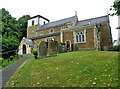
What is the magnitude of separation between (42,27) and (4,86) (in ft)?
164

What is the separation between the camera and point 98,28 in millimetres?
41250

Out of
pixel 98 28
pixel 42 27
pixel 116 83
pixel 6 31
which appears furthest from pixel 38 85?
pixel 42 27

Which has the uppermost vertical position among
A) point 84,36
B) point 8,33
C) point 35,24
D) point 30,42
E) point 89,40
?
point 35,24

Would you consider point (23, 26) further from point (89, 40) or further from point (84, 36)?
point (89, 40)

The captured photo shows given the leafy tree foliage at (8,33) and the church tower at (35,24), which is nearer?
the leafy tree foliage at (8,33)

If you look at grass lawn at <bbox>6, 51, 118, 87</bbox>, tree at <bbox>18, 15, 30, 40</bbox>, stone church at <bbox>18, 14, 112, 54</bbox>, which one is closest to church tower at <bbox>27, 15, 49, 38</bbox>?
tree at <bbox>18, 15, 30, 40</bbox>

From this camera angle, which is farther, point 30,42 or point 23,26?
point 23,26

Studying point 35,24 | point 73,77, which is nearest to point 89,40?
point 73,77

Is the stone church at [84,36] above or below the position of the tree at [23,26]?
below

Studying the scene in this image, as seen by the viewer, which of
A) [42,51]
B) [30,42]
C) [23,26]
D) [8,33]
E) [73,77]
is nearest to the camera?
[73,77]

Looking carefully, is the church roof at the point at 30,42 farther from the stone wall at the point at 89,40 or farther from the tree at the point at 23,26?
the tree at the point at 23,26

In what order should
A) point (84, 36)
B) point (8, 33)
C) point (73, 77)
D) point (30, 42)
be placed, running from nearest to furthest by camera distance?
point (73, 77) < point (84, 36) < point (8, 33) < point (30, 42)

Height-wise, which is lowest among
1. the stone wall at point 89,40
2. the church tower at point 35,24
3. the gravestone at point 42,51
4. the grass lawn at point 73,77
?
the grass lawn at point 73,77

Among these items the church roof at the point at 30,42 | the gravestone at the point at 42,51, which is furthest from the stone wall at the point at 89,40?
the gravestone at the point at 42,51
